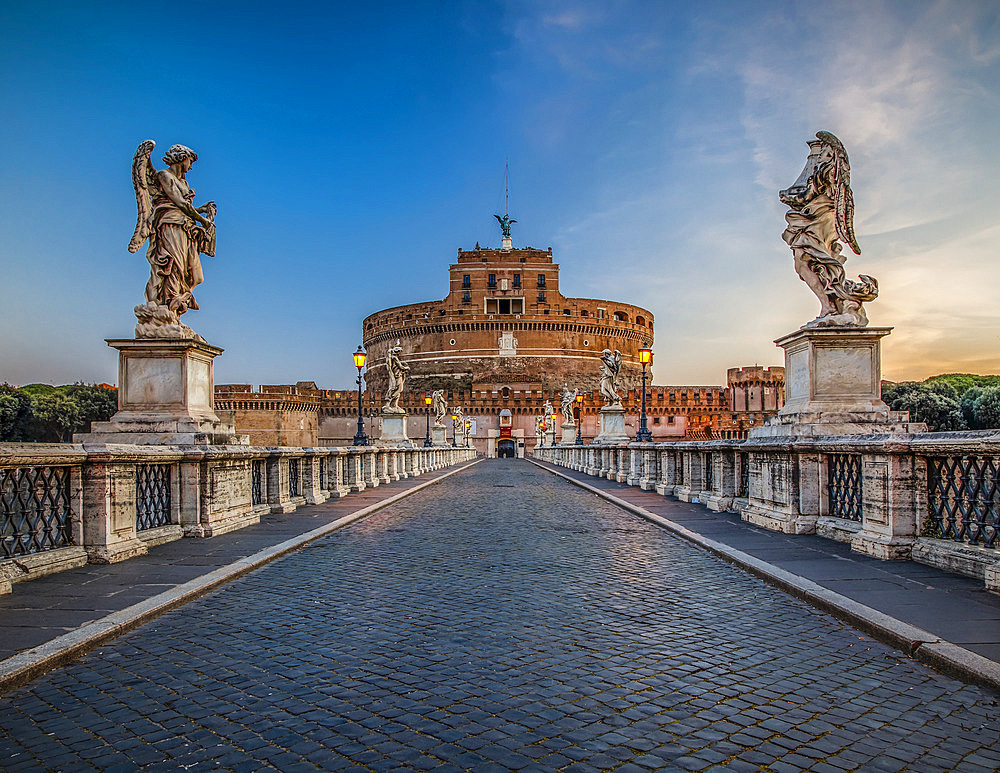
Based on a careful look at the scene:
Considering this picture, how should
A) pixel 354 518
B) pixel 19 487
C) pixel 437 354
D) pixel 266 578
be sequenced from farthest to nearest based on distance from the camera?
1. pixel 437 354
2. pixel 354 518
3. pixel 266 578
4. pixel 19 487

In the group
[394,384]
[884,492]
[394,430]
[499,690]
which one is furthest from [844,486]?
[394,384]

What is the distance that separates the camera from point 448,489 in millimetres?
19406

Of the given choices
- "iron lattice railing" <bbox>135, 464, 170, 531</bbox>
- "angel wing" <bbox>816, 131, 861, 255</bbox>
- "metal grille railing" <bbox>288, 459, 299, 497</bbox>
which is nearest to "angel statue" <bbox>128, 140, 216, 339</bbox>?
"iron lattice railing" <bbox>135, 464, 170, 531</bbox>

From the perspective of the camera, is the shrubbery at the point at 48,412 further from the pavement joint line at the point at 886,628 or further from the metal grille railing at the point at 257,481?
the pavement joint line at the point at 886,628

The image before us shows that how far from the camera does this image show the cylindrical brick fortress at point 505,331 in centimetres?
9550

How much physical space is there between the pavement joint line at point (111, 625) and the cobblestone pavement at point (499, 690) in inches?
3.4

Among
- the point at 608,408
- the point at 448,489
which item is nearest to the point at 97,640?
the point at 448,489

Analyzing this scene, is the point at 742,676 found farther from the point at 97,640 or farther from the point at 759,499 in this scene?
the point at 759,499

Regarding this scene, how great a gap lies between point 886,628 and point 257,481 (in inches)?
346

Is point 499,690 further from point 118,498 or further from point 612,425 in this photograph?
point 612,425

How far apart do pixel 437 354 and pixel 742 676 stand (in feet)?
312

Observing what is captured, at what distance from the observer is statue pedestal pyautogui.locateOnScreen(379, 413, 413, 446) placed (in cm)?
2577

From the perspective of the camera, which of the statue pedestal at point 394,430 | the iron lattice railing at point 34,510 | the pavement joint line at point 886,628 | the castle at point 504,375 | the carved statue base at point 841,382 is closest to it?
the pavement joint line at point 886,628

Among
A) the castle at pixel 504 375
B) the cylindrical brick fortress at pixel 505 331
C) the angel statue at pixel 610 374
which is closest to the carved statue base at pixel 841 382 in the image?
the angel statue at pixel 610 374
